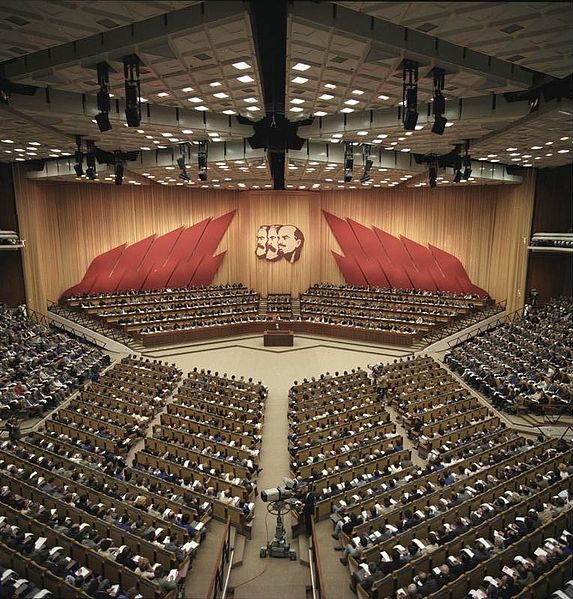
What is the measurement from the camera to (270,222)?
27.1 metres

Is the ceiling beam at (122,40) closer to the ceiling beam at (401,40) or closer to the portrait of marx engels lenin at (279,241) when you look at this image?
the ceiling beam at (401,40)

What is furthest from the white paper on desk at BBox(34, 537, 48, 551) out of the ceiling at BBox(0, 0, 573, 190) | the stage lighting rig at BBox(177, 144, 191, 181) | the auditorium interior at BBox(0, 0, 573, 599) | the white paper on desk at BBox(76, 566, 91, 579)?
the stage lighting rig at BBox(177, 144, 191, 181)

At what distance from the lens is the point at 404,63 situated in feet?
25.0

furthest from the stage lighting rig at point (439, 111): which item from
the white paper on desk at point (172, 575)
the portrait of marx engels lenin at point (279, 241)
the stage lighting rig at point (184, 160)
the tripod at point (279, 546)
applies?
the portrait of marx engels lenin at point (279, 241)

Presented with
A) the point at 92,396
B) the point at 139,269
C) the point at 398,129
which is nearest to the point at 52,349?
the point at 92,396

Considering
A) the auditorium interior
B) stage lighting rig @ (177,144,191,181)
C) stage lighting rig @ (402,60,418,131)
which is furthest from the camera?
stage lighting rig @ (177,144,191,181)

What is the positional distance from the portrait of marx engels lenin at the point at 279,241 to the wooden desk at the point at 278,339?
8001 millimetres

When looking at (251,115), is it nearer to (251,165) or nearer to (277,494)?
(251,165)

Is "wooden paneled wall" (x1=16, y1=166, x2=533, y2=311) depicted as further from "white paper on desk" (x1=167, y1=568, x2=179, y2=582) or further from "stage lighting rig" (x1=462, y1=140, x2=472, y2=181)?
"white paper on desk" (x1=167, y1=568, x2=179, y2=582)

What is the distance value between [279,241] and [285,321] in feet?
22.0

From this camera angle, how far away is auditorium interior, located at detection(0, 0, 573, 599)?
6.52 m

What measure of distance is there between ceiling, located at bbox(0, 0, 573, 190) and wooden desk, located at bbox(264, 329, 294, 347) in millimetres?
9347

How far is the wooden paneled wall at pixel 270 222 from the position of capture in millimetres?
21203

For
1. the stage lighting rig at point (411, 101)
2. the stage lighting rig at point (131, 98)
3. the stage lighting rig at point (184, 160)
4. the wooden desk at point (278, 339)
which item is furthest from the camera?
the wooden desk at point (278, 339)
